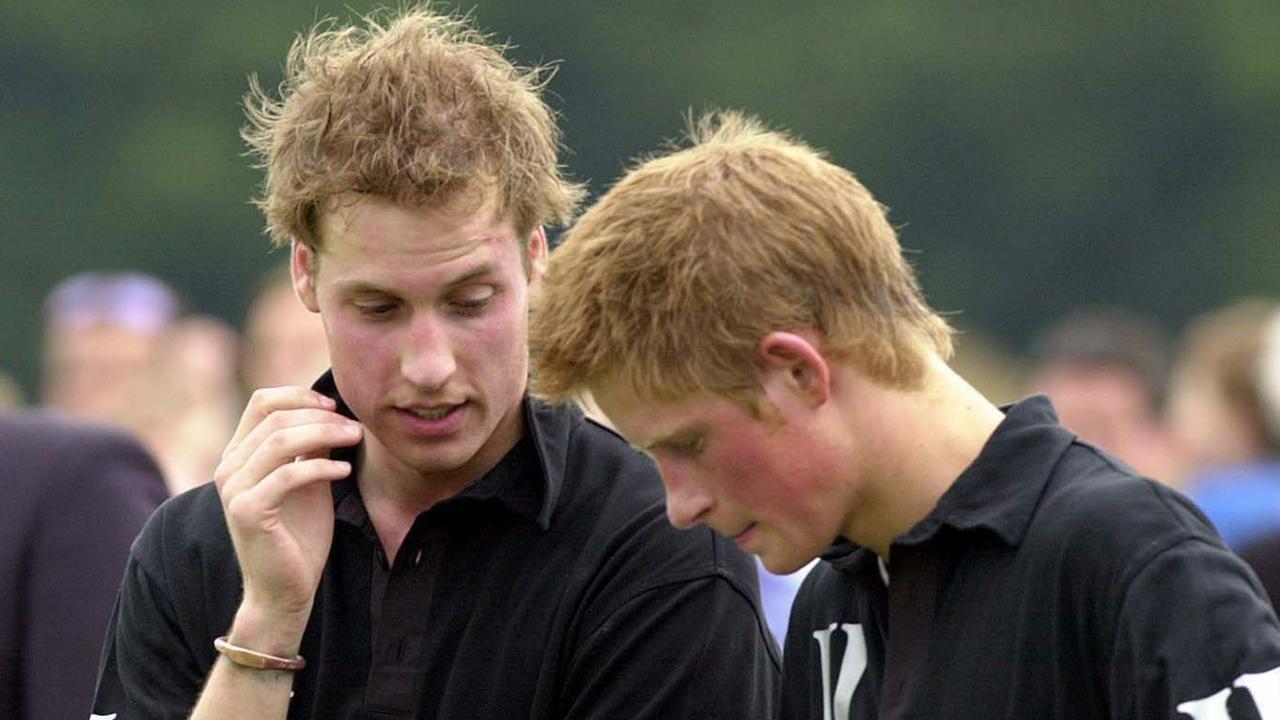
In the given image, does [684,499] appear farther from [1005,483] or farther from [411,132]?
[411,132]

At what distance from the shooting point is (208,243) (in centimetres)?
2633

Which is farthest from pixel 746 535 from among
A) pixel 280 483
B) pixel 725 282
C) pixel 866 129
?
pixel 866 129

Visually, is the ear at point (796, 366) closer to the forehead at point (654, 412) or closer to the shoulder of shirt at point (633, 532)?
the forehead at point (654, 412)

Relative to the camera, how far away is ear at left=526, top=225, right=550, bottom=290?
3729 mm

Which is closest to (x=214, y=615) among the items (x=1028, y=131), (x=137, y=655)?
(x=137, y=655)

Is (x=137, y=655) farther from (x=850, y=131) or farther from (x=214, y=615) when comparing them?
(x=850, y=131)

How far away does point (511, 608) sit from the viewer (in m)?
3.65

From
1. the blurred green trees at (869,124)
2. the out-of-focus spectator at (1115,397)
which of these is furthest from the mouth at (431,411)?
the blurred green trees at (869,124)

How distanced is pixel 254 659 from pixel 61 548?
3.05 feet

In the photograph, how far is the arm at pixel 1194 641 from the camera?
281 centimetres

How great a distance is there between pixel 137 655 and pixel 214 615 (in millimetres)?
146

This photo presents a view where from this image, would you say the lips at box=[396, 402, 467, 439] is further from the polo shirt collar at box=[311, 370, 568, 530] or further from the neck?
the neck

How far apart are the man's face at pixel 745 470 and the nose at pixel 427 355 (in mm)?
348

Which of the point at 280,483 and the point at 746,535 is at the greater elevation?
the point at 280,483
